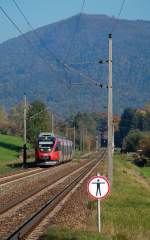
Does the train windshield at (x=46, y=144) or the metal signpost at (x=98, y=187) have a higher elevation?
the train windshield at (x=46, y=144)

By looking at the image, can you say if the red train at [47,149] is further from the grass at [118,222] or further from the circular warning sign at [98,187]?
the circular warning sign at [98,187]

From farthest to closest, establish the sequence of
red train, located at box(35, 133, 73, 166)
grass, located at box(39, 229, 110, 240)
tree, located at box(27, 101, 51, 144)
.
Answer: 1. tree, located at box(27, 101, 51, 144)
2. red train, located at box(35, 133, 73, 166)
3. grass, located at box(39, 229, 110, 240)

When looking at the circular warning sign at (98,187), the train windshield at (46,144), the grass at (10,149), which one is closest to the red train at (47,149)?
the train windshield at (46,144)

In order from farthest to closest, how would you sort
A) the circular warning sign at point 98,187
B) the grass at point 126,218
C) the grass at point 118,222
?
the grass at point 126,218
the circular warning sign at point 98,187
the grass at point 118,222

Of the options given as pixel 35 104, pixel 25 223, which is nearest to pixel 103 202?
pixel 25 223

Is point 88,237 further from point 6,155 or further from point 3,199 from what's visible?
point 6,155

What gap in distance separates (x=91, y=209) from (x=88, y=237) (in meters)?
9.86

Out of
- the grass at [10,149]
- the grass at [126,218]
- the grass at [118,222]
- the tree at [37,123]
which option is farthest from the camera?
the tree at [37,123]

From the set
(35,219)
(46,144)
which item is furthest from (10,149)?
(35,219)

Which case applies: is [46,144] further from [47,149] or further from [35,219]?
[35,219]

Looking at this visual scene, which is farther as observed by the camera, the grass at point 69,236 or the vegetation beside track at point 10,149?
the vegetation beside track at point 10,149

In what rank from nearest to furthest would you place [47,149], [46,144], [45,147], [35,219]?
1. [35,219]
2. [47,149]
3. [45,147]
4. [46,144]

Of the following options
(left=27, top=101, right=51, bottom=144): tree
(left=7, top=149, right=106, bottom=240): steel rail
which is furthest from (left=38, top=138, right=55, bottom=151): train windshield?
(left=7, top=149, right=106, bottom=240): steel rail

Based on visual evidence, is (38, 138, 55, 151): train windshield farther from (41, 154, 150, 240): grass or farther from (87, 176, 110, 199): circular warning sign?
(87, 176, 110, 199): circular warning sign
